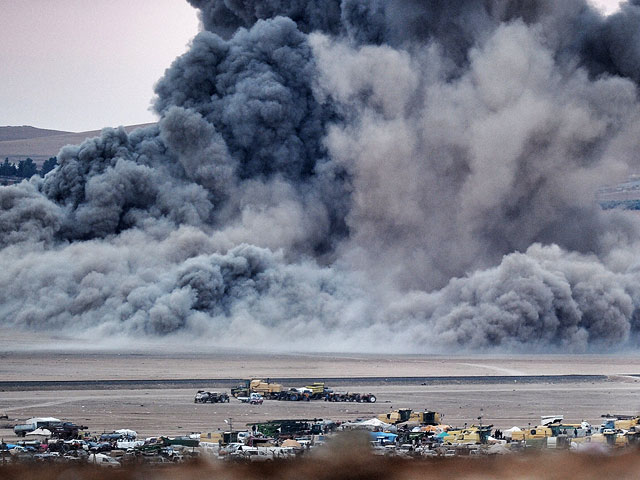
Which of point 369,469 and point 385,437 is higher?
point 369,469

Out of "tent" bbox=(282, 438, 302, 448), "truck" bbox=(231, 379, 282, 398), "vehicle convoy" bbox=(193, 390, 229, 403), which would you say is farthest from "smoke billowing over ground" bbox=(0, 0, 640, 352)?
"tent" bbox=(282, 438, 302, 448)

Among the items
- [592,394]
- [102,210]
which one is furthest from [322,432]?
[102,210]

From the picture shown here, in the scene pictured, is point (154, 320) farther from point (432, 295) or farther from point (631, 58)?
point (631, 58)

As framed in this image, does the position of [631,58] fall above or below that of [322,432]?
above

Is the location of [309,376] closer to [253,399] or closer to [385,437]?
[253,399]

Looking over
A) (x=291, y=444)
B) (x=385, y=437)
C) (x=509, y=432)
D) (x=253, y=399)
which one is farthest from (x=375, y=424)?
(x=253, y=399)

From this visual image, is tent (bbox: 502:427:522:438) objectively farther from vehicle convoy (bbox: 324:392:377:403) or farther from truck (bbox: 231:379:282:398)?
truck (bbox: 231:379:282:398)

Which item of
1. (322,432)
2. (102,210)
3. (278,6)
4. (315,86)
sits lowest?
(322,432)
